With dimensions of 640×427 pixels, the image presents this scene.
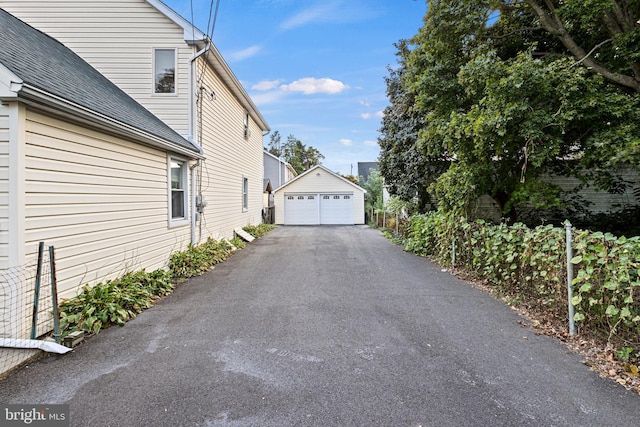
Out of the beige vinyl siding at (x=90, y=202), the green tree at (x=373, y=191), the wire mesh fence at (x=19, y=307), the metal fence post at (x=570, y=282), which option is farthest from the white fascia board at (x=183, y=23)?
the green tree at (x=373, y=191)

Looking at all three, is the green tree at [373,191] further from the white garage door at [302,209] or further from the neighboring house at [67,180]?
the neighboring house at [67,180]

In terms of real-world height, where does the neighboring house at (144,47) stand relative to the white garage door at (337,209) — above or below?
→ above

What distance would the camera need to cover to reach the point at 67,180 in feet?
12.7

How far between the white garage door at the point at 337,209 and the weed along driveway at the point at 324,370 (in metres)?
15.2

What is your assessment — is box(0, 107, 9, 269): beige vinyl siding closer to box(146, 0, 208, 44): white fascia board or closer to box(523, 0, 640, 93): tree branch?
box(146, 0, 208, 44): white fascia board

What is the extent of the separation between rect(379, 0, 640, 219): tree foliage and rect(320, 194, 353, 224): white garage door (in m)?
11.4

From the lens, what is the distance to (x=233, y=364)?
2.94 m

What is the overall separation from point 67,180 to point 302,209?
53.8 feet

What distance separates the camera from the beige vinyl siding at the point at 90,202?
3465mm

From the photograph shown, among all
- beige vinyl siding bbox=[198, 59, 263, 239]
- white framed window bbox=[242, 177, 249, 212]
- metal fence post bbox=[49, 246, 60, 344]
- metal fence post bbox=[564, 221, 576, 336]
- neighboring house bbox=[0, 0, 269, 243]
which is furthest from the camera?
white framed window bbox=[242, 177, 249, 212]

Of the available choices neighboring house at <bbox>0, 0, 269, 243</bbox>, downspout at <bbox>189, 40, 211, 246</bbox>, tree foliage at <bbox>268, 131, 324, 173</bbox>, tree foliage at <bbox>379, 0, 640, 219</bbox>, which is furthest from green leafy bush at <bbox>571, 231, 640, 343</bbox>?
tree foliage at <bbox>268, 131, 324, 173</bbox>

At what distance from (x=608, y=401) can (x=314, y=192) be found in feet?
59.7

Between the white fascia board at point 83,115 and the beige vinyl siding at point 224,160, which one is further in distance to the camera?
the beige vinyl siding at point 224,160

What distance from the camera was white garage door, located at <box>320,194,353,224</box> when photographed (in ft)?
65.8
